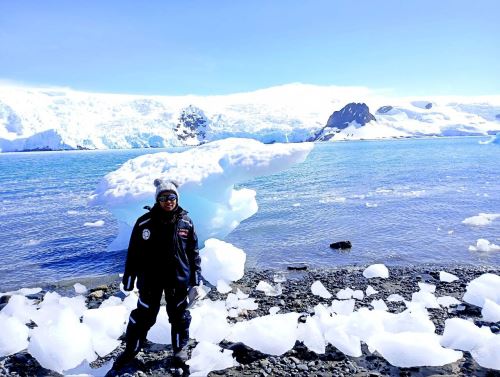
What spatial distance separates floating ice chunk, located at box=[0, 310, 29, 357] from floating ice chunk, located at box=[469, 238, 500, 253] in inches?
438

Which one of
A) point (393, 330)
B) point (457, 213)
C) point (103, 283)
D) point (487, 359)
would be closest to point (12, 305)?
point (103, 283)

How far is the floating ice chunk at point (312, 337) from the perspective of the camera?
17.7 ft

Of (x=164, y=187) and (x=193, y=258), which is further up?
(x=164, y=187)

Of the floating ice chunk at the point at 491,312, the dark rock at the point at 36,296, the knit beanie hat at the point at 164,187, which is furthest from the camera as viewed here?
the dark rock at the point at 36,296

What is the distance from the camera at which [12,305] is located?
294 inches

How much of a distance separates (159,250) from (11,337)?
284 centimetres

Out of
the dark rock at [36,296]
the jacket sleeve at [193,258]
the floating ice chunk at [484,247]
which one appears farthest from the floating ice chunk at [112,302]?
the floating ice chunk at [484,247]

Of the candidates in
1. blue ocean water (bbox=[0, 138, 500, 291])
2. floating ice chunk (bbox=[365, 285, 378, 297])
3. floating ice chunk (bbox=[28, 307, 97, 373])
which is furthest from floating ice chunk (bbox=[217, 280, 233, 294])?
floating ice chunk (bbox=[28, 307, 97, 373])

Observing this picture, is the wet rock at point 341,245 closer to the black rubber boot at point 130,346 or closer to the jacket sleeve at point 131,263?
the black rubber boot at point 130,346

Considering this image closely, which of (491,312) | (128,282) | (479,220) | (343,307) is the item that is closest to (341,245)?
(343,307)

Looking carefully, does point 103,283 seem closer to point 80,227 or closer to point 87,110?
point 80,227

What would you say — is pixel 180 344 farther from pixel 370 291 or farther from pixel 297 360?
pixel 370 291

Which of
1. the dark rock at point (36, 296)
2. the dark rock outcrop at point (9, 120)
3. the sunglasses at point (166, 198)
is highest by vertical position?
the dark rock outcrop at point (9, 120)

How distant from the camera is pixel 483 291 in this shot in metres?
7.09
